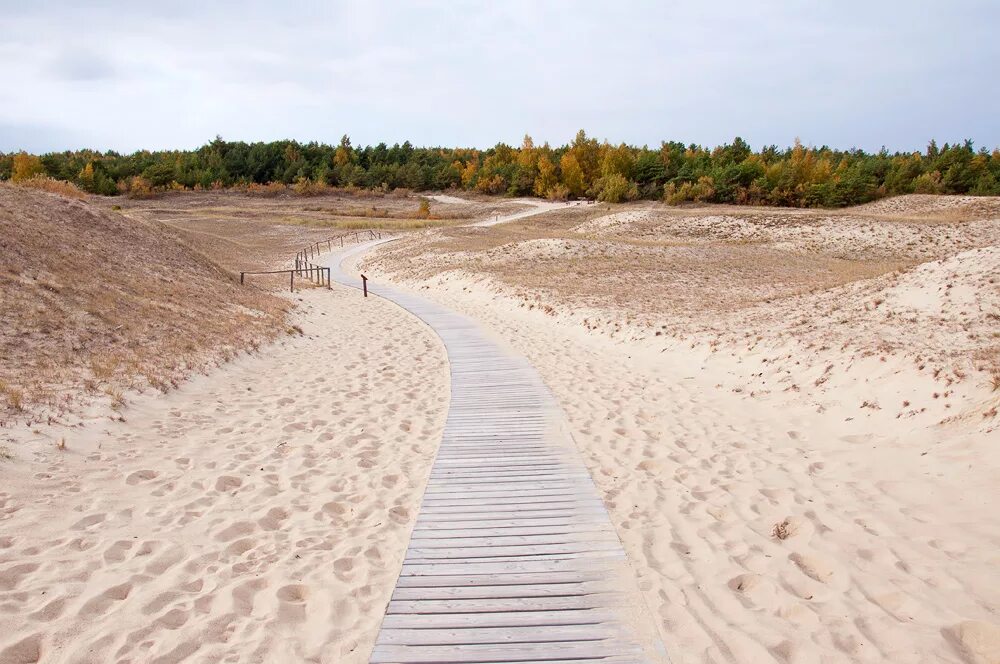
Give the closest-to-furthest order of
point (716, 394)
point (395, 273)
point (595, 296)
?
1. point (716, 394)
2. point (595, 296)
3. point (395, 273)

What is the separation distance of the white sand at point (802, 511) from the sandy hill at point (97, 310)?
22.4ft

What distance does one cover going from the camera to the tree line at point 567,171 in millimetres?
65500

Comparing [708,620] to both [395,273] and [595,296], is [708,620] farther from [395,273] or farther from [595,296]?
[395,273]

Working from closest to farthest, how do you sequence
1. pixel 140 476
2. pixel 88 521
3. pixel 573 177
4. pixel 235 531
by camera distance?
pixel 88 521
pixel 235 531
pixel 140 476
pixel 573 177

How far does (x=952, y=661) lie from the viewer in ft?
12.0

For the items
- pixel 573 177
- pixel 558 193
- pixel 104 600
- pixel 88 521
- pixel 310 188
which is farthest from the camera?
pixel 310 188

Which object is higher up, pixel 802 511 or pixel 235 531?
pixel 802 511

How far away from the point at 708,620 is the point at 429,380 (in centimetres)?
765

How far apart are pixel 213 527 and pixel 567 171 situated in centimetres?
8638

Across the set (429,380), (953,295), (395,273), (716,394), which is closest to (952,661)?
(716,394)

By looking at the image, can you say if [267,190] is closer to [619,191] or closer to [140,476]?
[619,191]

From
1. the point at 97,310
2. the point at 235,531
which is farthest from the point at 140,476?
the point at 97,310

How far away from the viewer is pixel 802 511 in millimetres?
5738

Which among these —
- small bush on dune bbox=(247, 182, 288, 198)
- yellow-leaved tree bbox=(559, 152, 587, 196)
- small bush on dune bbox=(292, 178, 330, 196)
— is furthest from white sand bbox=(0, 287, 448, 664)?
small bush on dune bbox=(247, 182, 288, 198)
